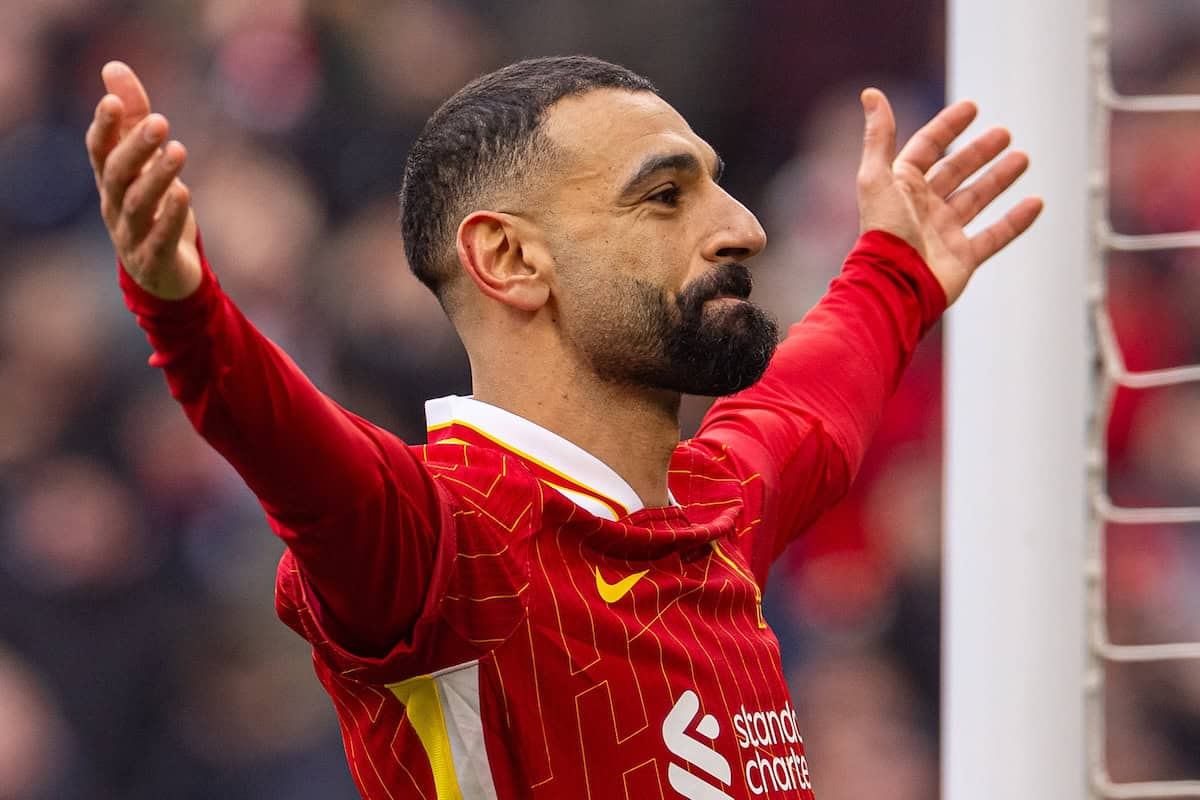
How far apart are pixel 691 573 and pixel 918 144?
853 millimetres

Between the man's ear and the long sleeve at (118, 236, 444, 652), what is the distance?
Result: 13.2 inches

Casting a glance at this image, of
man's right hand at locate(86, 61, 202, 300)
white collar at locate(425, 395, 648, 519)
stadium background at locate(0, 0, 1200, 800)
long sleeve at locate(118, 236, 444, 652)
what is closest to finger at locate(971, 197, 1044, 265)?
white collar at locate(425, 395, 648, 519)

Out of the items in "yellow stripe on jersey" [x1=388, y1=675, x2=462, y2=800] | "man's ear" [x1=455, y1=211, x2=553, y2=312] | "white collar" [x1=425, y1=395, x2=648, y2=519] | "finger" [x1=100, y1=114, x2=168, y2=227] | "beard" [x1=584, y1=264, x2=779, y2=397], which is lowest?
"yellow stripe on jersey" [x1=388, y1=675, x2=462, y2=800]

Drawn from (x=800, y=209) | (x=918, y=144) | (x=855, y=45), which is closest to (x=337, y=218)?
(x=800, y=209)

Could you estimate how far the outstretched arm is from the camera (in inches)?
82.7

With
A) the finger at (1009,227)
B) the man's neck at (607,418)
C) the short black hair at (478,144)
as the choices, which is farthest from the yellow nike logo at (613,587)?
the finger at (1009,227)

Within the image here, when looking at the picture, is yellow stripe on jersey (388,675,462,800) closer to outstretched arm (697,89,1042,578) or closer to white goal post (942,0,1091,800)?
outstretched arm (697,89,1042,578)

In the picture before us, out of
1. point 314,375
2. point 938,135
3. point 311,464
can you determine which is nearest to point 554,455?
point 311,464

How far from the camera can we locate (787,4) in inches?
173

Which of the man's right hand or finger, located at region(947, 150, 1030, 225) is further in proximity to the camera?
finger, located at region(947, 150, 1030, 225)

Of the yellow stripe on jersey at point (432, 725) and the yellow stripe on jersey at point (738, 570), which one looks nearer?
the yellow stripe on jersey at point (432, 725)

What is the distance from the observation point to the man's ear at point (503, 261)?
1724mm

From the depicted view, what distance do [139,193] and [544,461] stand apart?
23.8 inches

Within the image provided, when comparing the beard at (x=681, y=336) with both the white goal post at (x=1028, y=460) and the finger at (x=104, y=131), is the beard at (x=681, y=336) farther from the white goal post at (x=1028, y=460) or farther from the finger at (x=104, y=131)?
the finger at (x=104, y=131)
